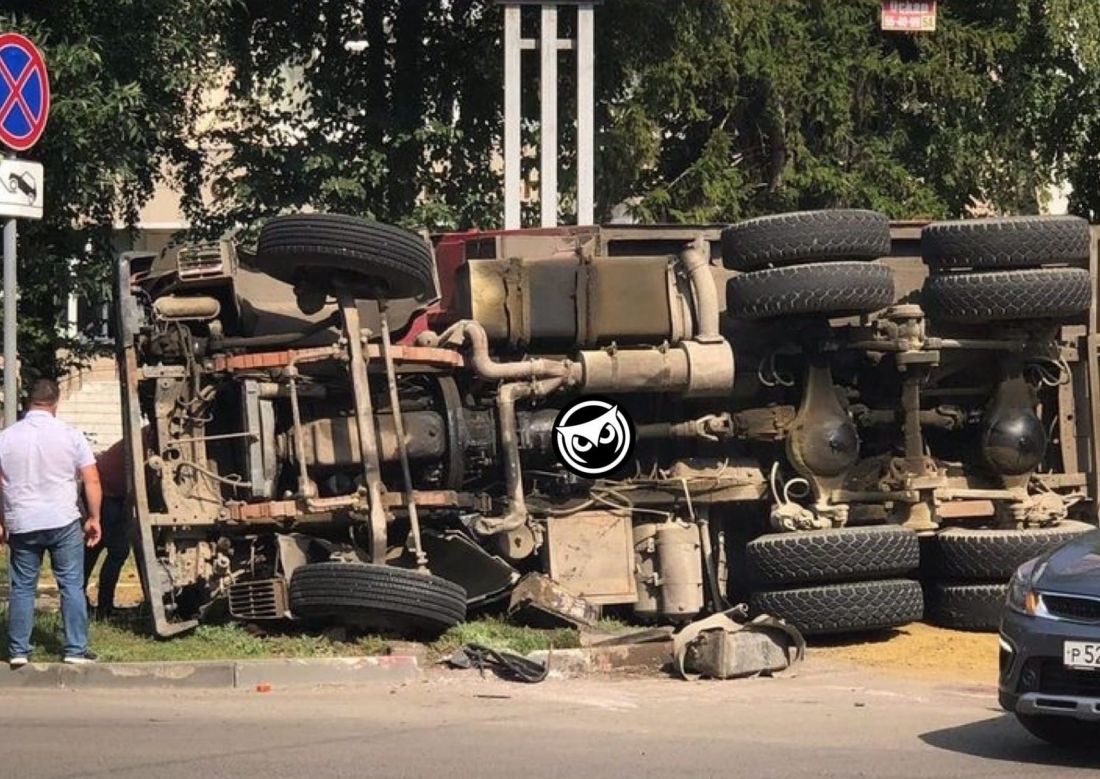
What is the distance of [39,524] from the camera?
31.7 feet

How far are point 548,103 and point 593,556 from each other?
206 inches

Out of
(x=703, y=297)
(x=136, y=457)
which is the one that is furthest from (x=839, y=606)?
(x=136, y=457)

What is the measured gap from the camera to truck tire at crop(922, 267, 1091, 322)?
11367 mm

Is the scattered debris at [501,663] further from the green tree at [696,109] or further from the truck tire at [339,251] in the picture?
the green tree at [696,109]

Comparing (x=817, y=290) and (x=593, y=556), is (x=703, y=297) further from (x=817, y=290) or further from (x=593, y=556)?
(x=593, y=556)

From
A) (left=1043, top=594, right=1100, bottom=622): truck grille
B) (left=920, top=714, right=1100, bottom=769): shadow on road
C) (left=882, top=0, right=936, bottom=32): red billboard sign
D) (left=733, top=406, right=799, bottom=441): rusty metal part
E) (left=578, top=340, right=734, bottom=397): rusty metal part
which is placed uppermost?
(left=882, top=0, right=936, bottom=32): red billboard sign

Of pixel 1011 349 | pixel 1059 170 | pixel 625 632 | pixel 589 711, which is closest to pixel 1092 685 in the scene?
pixel 589 711

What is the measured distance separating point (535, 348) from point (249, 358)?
6.29 ft

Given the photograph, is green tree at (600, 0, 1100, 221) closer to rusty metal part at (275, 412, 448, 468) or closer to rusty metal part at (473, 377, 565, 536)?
rusty metal part at (473, 377, 565, 536)

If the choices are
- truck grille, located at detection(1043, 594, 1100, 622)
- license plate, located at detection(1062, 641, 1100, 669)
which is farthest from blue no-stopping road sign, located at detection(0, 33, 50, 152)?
license plate, located at detection(1062, 641, 1100, 669)

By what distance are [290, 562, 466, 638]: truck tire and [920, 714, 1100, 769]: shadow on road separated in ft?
9.91

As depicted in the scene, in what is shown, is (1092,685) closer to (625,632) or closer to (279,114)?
(625,632)

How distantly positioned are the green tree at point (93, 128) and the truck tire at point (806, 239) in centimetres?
458

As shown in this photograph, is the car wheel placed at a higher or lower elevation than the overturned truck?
lower
